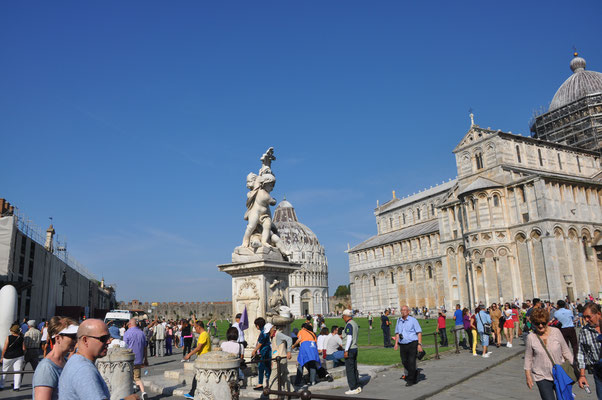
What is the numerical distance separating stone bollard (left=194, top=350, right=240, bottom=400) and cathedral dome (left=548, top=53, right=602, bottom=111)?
2226 inches

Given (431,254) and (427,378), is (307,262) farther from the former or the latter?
(427,378)

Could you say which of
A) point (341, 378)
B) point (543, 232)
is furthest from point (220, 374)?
point (543, 232)

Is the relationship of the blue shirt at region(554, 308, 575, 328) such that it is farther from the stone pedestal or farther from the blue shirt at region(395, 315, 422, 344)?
the stone pedestal

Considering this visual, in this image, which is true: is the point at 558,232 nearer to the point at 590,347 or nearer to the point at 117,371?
the point at 590,347

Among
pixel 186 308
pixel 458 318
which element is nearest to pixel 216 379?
pixel 458 318

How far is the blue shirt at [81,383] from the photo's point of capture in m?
2.89

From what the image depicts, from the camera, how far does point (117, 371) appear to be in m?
7.91

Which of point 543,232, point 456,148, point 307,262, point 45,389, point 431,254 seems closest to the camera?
point 45,389

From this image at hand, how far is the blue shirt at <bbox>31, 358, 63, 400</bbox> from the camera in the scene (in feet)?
10.7

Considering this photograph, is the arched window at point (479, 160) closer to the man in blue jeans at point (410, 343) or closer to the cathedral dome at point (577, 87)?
the cathedral dome at point (577, 87)

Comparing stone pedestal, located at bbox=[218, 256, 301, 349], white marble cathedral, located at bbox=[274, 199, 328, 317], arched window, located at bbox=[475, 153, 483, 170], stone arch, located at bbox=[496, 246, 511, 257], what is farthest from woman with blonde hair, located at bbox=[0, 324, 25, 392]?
white marble cathedral, located at bbox=[274, 199, 328, 317]

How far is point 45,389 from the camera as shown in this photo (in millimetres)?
3264

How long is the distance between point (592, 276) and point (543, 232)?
6.71 metres

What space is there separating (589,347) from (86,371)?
5.77m
